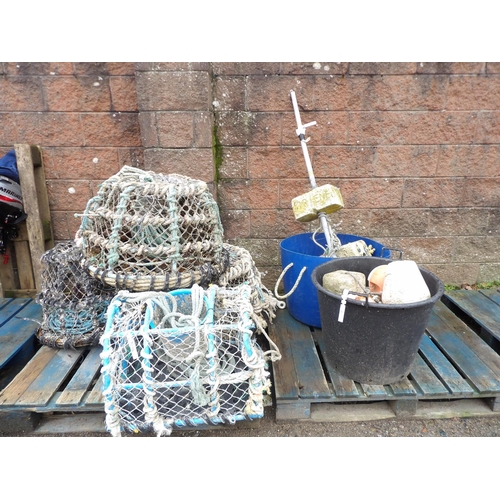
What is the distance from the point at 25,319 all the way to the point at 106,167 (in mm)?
1275

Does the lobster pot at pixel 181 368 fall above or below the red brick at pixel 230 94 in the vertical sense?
below

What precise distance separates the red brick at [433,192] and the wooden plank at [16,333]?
293 cm

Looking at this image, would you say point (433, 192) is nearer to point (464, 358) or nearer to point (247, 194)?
point (464, 358)

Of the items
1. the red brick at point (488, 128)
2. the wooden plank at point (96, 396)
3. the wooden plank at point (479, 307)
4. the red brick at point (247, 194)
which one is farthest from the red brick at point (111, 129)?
the wooden plank at point (479, 307)

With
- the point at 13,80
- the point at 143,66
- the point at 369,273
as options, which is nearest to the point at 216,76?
the point at 143,66

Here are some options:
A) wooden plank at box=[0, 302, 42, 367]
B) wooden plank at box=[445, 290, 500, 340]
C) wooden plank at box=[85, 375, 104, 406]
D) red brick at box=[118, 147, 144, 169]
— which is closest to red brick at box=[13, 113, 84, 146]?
red brick at box=[118, 147, 144, 169]

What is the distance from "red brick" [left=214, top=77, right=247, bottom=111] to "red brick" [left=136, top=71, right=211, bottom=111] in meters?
0.21

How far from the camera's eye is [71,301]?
2168mm

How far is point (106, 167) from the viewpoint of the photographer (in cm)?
283

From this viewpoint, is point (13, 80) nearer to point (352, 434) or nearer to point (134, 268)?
point (134, 268)

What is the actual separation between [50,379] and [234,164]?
74.0 inches

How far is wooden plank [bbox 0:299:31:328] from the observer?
2569mm

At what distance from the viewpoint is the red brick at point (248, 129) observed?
106 inches

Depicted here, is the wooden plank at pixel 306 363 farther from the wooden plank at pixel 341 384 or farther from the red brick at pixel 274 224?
the red brick at pixel 274 224
